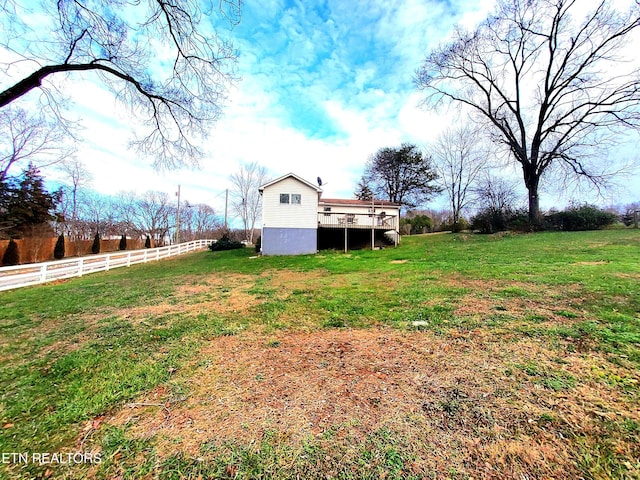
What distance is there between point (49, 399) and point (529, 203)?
79.8 feet

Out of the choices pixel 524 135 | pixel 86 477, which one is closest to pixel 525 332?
→ pixel 86 477

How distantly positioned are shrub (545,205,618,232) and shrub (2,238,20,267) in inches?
1449

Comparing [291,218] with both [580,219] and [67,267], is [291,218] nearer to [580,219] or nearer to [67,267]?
[67,267]

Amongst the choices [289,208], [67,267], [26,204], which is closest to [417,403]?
[67,267]

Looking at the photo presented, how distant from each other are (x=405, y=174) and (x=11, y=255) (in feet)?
114

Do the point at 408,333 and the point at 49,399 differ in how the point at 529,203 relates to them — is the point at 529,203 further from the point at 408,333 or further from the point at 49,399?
the point at 49,399

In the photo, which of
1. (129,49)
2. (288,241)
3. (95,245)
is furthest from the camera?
(95,245)

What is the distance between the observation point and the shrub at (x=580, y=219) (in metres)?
16.4

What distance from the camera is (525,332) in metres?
3.51

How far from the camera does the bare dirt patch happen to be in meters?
1.81

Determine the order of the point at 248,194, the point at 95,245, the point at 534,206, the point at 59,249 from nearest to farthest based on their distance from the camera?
the point at 534,206 → the point at 59,249 → the point at 95,245 → the point at 248,194

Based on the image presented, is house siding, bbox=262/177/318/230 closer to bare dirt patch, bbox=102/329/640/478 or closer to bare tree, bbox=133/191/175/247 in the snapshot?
bare dirt patch, bbox=102/329/640/478

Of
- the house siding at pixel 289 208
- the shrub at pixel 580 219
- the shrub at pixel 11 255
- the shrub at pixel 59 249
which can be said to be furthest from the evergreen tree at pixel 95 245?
the shrub at pixel 580 219

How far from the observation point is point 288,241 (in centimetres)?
1717
